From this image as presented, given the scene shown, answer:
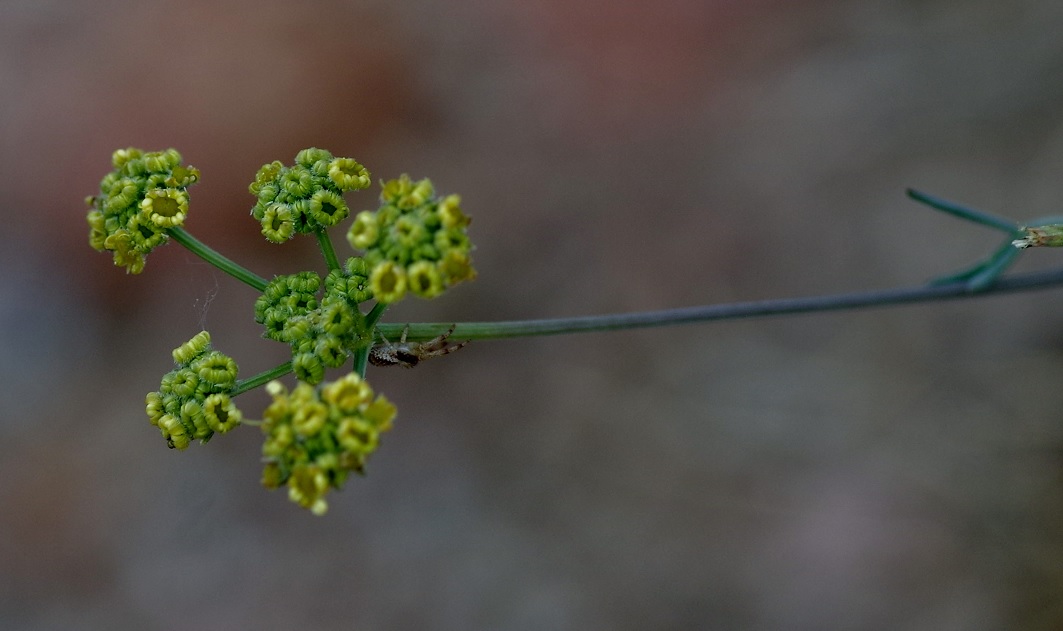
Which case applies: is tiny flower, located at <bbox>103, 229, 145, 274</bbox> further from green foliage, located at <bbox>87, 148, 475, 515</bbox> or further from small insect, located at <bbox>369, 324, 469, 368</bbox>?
small insect, located at <bbox>369, 324, 469, 368</bbox>

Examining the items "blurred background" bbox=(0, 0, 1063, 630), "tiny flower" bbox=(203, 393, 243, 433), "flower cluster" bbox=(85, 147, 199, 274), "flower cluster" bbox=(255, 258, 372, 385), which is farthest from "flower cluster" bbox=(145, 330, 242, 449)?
"blurred background" bbox=(0, 0, 1063, 630)

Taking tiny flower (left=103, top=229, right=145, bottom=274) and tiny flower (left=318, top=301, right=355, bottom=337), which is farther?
tiny flower (left=103, top=229, right=145, bottom=274)

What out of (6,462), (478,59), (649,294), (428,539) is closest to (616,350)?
(649,294)

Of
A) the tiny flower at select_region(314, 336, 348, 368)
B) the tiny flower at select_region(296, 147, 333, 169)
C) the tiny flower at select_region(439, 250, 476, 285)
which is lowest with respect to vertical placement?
the tiny flower at select_region(314, 336, 348, 368)

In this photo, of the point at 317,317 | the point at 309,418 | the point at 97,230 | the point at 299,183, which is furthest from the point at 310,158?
the point at 309,418

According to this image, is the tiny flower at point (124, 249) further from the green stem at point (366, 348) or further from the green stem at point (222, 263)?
the green stem at point (366, 348)

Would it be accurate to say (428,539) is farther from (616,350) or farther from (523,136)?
(523,136)

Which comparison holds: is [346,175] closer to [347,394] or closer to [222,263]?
[222,263]
